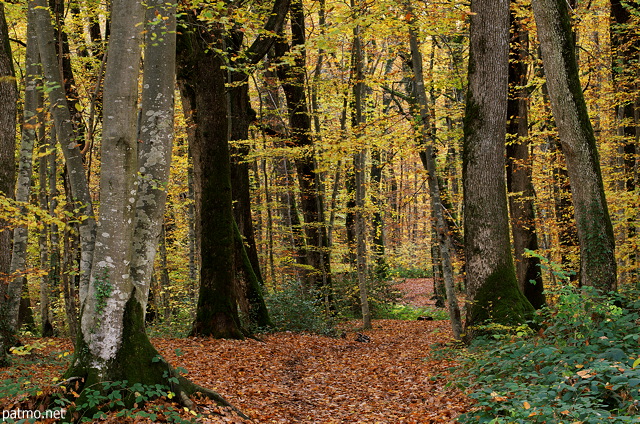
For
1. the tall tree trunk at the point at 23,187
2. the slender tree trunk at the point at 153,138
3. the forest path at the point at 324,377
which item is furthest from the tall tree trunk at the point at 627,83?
the tall tree trunk at the point at 23,187

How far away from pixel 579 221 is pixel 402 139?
4788 mm

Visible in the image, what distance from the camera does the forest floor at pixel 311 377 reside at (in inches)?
231

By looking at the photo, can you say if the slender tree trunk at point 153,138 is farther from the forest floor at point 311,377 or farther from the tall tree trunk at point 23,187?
the tall tree trunk at point 23,187

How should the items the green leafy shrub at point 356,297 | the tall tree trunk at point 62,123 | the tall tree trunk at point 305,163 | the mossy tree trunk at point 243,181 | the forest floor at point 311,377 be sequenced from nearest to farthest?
the forest floor at point 311,377, the tall tree trunk at point 62,123, the mossy tree trunk at point 243,181, the tall tree trunk at point 305,163, the green leafy shrub at point 356,297

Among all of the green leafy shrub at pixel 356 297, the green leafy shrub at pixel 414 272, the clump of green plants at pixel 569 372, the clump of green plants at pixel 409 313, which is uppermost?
the clump of green plants at pixel 569 372

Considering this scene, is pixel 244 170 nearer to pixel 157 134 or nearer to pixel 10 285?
pixel 10 285

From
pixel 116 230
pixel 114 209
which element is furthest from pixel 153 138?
pixel 116 230

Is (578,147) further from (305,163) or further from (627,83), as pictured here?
(305,163)

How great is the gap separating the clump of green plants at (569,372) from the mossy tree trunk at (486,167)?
170 cm

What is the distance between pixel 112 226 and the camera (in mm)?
4781

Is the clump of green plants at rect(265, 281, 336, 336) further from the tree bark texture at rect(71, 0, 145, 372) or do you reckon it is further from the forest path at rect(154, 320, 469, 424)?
the tree bark texture at rect(71, 0, 145, 372)

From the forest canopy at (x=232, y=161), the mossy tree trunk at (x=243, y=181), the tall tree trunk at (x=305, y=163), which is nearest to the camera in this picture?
the forest canopy at (x=232, y=161)

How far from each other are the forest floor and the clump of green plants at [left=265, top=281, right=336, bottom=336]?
→ 76 centimetres

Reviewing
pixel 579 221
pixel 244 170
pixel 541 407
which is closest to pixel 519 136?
pixel 579 221
